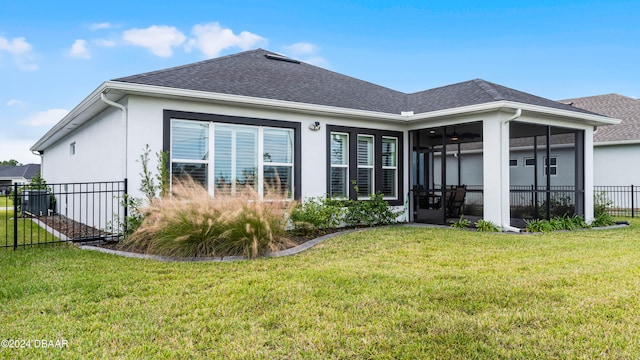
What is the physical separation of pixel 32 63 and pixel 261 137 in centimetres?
1113

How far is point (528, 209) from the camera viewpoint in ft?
40.8

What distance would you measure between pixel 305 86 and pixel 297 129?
1905 millimetres

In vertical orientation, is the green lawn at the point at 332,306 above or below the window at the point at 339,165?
below

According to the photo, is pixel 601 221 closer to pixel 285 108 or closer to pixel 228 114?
pixel 285 108

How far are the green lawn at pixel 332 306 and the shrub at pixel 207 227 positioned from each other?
0.54 meters

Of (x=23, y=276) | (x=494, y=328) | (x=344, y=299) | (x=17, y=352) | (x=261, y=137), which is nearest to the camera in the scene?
(x=17, y=352)

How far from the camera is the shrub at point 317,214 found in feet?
27.0

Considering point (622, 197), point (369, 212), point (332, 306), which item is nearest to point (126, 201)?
point (332, 306)

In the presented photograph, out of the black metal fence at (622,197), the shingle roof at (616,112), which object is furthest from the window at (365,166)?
the shingle roof at (616,112)

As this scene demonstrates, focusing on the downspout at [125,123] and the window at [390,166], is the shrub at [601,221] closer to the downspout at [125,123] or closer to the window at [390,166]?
the window at [390,166]

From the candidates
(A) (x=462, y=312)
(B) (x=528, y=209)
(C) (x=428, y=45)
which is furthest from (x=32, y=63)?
(B) (x=528, y=209)

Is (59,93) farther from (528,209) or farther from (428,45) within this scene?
(528,209)

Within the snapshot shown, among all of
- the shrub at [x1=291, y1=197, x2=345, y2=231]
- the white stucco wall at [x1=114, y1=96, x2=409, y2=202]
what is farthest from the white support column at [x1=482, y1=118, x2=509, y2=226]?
the shrub at [x1=291, y1=197, x2=345, y2=231]

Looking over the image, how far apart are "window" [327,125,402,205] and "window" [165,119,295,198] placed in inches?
46.7
